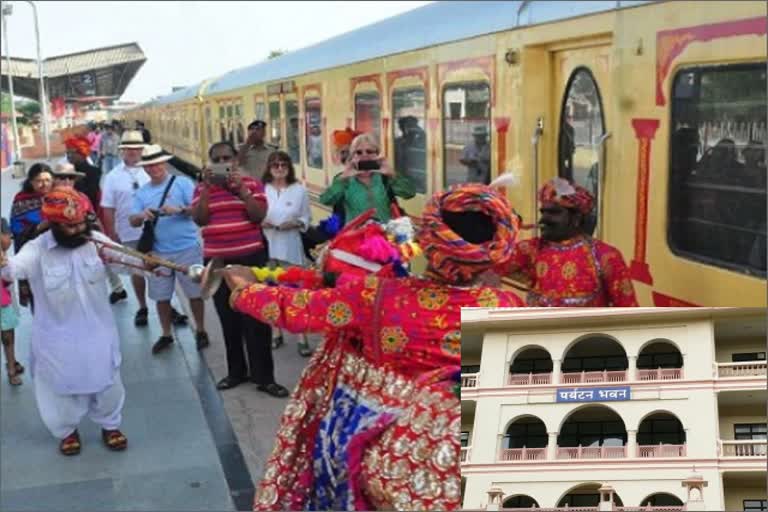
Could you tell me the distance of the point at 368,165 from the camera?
4969 millimetres

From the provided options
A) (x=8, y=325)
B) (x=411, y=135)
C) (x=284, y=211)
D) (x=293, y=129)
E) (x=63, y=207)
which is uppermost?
(x=293, y=129)

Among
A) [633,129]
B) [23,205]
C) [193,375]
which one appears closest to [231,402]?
[193,375]

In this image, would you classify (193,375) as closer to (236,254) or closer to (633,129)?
(236,254)

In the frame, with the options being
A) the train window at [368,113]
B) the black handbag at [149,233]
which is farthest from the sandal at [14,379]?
the train window at [368,113]

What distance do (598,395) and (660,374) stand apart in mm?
65

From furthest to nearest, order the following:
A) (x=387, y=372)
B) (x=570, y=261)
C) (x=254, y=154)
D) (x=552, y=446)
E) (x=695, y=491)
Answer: (x=254, y=154)
(x=570, y=261)
(x=387, y=372)
(x=552, y=446)
(x=695, y=491)

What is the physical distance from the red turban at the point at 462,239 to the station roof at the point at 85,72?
11.3ft

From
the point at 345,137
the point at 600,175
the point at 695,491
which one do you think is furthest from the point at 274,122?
the point at 695,491

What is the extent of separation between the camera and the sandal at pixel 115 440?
14.0ft

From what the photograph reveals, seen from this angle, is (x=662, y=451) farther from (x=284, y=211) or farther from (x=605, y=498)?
(x=284, y=211)

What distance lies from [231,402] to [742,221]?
3.06 meters

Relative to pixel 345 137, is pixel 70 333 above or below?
below

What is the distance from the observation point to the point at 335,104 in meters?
8.17

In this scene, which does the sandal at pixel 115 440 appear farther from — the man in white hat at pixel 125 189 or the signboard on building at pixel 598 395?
the signboard on building at pixel 598 395
